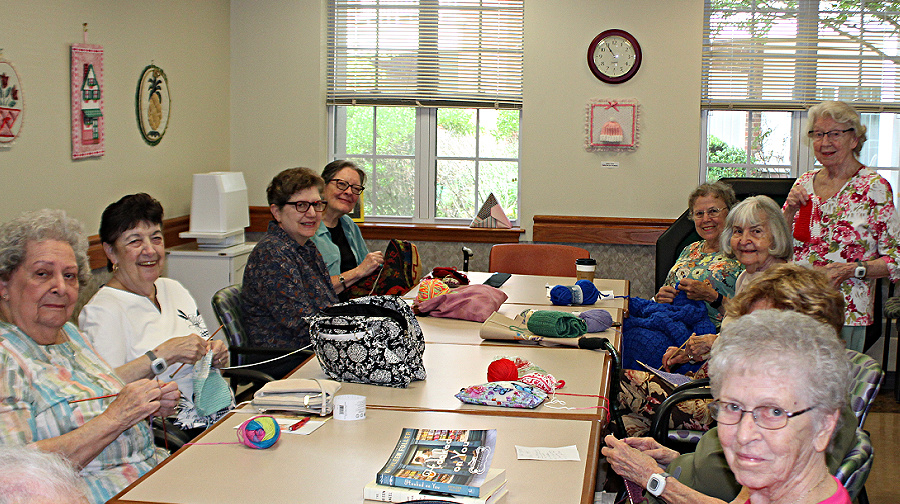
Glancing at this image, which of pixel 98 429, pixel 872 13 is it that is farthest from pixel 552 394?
pixel 872 13

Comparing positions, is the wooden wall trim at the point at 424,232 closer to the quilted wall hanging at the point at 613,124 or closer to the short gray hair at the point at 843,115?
the quilted wall hanging at the point at 613,124

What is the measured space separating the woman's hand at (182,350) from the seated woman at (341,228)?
1610mm

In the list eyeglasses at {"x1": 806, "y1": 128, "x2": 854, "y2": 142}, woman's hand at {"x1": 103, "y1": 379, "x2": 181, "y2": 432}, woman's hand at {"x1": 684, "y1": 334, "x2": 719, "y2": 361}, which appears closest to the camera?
woman's hand at {"x1": 103, "y1": 379, "x2": 181, "y2": 432}

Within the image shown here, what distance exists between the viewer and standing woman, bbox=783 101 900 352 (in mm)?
3477

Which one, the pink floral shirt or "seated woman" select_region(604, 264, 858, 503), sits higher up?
the pink floral shirt

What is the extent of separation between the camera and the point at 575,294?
12.4 ft

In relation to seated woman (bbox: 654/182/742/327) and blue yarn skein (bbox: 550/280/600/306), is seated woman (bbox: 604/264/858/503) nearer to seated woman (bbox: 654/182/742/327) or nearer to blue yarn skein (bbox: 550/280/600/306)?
seated woman (bbox: 654/182/742/327)

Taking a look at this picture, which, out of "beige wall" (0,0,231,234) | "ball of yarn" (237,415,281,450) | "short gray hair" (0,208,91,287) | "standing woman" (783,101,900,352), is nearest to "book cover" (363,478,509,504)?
"ball of yarn" (237,415,281,450)

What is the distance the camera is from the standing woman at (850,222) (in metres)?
3.48

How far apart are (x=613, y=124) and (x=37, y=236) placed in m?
4.35

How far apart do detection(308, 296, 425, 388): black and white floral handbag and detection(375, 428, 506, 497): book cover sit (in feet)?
1.59

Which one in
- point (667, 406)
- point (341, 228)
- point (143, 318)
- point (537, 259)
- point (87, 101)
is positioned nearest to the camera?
point (667, 406)

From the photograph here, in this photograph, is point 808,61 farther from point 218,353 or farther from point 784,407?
point 784,407

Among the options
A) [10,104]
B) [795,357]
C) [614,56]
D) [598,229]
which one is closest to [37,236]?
[10,104]
